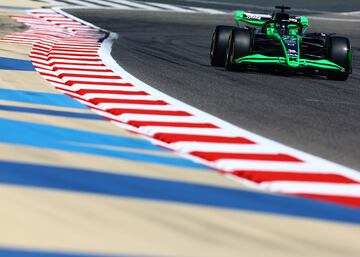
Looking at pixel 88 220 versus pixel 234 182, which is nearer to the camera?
pixel 88 220

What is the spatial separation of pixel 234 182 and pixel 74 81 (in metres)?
5.56

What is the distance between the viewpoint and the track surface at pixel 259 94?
25.9ft

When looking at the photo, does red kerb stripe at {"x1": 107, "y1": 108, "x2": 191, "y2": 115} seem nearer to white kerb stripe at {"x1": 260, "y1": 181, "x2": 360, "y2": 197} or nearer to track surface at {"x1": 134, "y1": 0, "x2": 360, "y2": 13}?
white kerb stripe at {"x1": 260, "y1": 181, "x2": 360, "y2": 197}

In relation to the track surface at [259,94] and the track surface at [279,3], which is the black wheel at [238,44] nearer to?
the track surface at [259,94]

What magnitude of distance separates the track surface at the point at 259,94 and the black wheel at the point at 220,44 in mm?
198

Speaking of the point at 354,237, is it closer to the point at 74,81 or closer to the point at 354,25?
the point at 74,81

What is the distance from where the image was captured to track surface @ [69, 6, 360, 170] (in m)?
7.89

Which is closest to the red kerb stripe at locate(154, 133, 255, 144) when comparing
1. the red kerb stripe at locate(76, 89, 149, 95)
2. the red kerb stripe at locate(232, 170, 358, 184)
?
the red kerb stripe at locate(232, 170, 358, 184)

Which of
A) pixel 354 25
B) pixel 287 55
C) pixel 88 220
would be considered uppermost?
pixel 88 220

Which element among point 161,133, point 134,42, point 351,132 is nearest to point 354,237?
point 161,133

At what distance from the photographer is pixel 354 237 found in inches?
181

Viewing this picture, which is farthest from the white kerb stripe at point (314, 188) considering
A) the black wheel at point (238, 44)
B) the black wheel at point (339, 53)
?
the black wheel at point (339, 53)

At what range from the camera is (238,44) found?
13773 mm

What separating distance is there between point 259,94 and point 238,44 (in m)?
2.67
